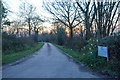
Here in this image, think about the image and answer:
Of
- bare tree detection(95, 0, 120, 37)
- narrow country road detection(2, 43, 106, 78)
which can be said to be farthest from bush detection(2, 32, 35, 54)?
bare tree detection(95, 0, 120, 37)

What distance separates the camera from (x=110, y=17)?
12.4 metres

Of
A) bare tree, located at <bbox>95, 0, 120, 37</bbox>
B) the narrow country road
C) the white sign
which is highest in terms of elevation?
bare tree, located at <bbox>95, 0, 120, 37</bbox>

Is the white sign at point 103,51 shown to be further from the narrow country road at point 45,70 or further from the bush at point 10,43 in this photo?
the bush at point 10,43

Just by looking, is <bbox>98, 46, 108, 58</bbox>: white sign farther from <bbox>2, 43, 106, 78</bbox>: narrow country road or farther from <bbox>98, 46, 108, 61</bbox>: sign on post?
<bbox>2, 43, 106, 78</bbox>: narrow country road

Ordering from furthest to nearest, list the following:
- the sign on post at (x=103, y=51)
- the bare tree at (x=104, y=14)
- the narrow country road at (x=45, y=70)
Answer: the bare tree at (x=104, y=14)
the sign on post at (x=103, y=51)
the narrow country road at (x=45, y=70)

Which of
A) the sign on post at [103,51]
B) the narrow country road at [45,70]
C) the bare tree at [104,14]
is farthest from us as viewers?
the bare tree at [104,14]

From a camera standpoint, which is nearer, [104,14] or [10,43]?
[104,14]

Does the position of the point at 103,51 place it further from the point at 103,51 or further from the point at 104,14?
the point at 104,14

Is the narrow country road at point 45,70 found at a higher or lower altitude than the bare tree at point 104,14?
lower

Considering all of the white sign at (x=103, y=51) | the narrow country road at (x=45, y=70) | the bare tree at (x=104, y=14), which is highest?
the bare tree at (x=104, y=14)

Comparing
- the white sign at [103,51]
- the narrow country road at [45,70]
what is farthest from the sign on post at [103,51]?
the narrow country road at [45,70]

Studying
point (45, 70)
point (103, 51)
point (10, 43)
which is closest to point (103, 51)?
point (103, 51)

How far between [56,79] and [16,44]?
1416 cm

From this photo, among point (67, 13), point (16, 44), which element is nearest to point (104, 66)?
point (16, 44)
